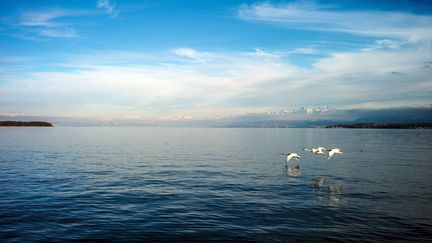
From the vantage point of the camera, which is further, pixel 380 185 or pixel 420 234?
pixel 380 185

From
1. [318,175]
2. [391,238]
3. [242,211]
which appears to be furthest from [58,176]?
[391,238]

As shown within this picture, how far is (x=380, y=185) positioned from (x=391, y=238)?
14.9m

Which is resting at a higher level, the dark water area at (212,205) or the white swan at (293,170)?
the white swan at (293,170)

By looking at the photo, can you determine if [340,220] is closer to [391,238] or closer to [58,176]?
[391,238]

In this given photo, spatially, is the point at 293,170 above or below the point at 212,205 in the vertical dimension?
above

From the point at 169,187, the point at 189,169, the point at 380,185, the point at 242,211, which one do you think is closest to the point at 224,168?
the point at 189,169

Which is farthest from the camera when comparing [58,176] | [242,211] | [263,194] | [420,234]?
[58,176]

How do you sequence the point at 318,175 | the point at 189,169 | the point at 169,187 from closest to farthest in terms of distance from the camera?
the point at 169,187
the point at 318,175
the point at 189,169

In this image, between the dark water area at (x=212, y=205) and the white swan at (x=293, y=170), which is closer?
the dark water area at (x=212, y=205)

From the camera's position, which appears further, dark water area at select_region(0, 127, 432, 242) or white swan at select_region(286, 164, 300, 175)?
white swan at select_region(286, 164, 300, 175)

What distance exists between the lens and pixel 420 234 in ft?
55.5

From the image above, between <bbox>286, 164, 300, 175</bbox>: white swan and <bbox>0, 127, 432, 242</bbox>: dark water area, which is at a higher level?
<bbox>286, 164, 300, 175</bbox>: white swan

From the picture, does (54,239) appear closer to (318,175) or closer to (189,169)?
(189,169)

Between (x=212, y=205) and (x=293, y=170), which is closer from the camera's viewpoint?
(x=212, y=205)
